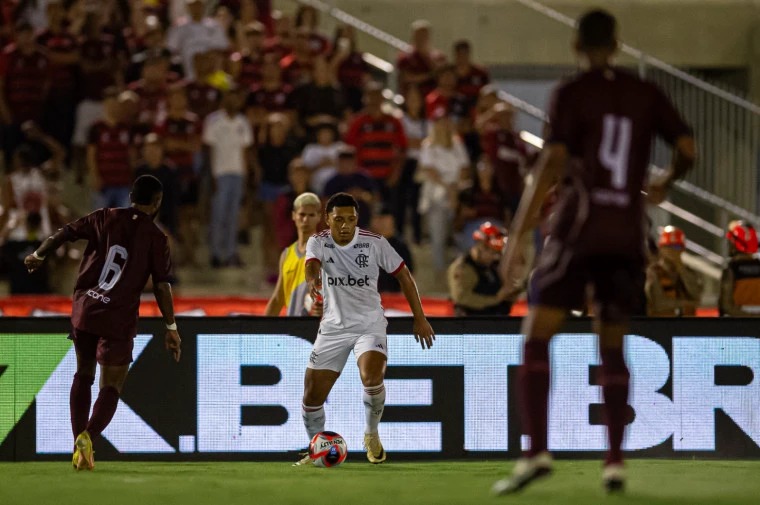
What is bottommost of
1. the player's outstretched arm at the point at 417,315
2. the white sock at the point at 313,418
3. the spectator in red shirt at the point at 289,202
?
the white sock at the point at 313,418

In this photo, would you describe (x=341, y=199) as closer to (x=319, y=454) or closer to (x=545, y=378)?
(x=319, y=454)

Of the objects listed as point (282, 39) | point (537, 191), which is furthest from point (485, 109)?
point (537, 191)

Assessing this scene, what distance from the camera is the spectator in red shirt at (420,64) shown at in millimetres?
19109

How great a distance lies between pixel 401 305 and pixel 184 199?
3.86 meters

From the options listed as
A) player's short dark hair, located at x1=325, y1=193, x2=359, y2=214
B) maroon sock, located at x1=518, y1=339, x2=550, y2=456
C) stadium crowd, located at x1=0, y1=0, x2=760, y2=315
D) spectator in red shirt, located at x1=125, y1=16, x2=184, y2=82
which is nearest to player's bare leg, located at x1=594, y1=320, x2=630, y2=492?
maroon sock, located at x1=518, y1=339, x2=550, y2=456

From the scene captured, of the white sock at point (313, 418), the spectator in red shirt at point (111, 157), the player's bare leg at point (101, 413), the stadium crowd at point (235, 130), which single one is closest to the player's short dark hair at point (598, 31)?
the white sock at point (313, 418)

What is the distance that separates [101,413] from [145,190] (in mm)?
Answer: 1482

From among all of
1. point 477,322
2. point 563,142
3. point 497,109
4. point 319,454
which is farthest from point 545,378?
point 497,109

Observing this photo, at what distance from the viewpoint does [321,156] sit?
1708 centimetres

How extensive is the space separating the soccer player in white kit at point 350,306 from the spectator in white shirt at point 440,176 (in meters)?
7.15

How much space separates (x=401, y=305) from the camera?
48.4 feet

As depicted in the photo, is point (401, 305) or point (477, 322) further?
point (401, 305)

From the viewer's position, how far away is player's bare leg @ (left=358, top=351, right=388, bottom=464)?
396 inches

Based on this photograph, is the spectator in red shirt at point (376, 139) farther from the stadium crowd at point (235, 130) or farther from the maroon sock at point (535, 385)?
the maroon sock at point (535, 385)
